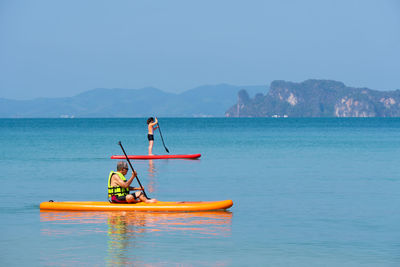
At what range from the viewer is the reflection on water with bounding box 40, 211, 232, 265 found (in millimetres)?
13578

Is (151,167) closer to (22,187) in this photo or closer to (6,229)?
(22,187)

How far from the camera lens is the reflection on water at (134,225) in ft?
44.5

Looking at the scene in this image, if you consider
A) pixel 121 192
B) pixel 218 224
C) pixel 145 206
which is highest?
pixel 121 192

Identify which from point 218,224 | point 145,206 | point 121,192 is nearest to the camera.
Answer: point 218,224

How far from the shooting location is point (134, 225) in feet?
49.8

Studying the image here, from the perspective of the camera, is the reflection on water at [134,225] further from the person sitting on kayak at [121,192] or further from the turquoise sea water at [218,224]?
the person sitting on kayak at [121,192]

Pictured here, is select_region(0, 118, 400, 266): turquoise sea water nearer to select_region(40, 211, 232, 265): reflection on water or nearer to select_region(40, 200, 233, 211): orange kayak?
select_region(40, 211, 232, 265): reflection on water

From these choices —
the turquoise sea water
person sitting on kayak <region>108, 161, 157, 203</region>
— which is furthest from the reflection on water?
person sitting on kayak <region>108, 161, 157, 203</region>

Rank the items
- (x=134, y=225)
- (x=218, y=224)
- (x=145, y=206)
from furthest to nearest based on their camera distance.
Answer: (x=145, y=206)
(x=218, y=224)
(x=134, y=225)

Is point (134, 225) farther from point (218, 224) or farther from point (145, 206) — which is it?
point (218, 224)

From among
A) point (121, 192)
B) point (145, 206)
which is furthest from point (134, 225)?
point (121, 192)

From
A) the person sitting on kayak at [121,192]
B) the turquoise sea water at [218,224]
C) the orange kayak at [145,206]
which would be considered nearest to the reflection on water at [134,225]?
the turquoise sea water at [218,224]

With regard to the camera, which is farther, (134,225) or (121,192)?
(121,192)

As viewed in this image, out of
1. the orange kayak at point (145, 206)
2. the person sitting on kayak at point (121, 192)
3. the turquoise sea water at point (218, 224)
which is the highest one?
the person sitting on kayak at point (121, 192)
